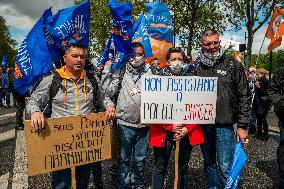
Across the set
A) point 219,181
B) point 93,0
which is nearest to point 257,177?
point 219,181

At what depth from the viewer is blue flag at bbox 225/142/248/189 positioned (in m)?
4.25

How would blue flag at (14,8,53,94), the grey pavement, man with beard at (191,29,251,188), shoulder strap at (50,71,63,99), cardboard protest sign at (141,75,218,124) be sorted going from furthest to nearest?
the grey pavement → blue flag at (14,8,53,94) → man with beard at (191,29,251,188) → cardboard protest sign at (141,75,218,124) → shoulder strap at (50,71,63,99)

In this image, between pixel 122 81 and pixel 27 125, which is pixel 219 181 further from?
pixel 27 125

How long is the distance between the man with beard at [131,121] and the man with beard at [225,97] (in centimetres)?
76

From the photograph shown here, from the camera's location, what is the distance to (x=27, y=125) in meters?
3.32

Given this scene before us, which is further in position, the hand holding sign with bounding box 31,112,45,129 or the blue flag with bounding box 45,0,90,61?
the blue flag with bounding box 45,0,90,61

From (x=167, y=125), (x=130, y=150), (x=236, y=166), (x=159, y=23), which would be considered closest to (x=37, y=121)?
(x=130, y=150)

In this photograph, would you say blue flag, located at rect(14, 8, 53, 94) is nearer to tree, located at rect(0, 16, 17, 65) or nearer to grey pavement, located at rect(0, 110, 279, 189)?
grey pavement, located at rect(0, 110, 279, 189)

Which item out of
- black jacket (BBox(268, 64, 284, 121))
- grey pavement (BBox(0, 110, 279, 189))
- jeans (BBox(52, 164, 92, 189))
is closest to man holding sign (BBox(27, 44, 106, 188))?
jeans (BBox(52, 164, 92, 189))

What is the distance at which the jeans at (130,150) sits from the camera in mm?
4367

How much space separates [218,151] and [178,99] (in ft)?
2.61

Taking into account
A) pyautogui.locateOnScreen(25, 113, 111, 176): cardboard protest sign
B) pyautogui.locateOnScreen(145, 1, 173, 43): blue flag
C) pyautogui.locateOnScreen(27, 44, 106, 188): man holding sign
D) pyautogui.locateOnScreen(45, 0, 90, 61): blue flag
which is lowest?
pyautogui.locateOnScreen(25, 113, 111, 176): cardboard protest sign

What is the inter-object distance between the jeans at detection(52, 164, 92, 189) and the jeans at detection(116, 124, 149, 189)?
23.3 inches

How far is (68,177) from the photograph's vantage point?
375cm
